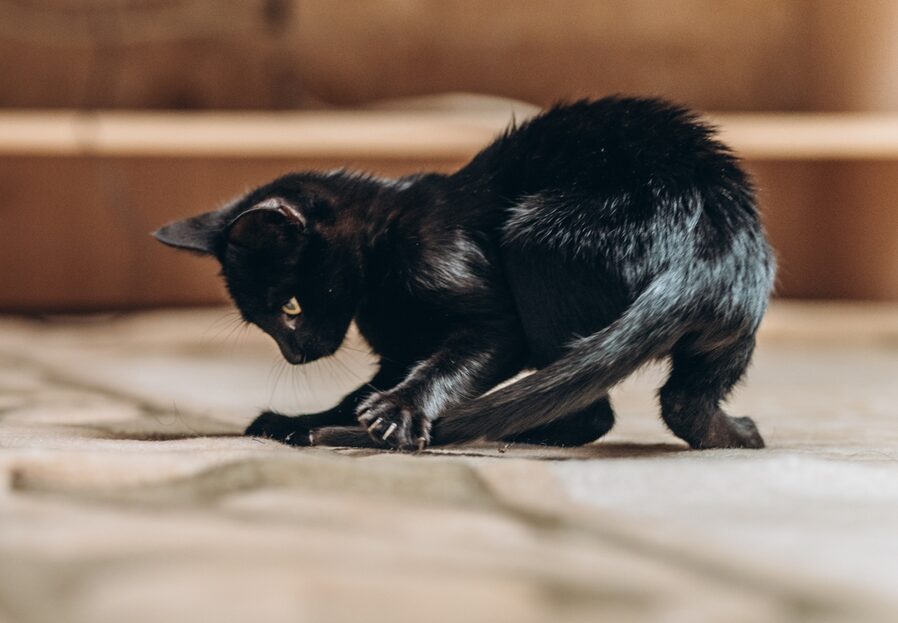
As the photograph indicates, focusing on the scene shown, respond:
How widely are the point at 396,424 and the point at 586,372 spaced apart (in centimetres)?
19

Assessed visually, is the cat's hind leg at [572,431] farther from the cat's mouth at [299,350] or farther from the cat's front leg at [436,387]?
the cat's mouth at [299,350]

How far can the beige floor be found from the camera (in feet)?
1.65

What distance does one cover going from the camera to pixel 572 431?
3.60 feet

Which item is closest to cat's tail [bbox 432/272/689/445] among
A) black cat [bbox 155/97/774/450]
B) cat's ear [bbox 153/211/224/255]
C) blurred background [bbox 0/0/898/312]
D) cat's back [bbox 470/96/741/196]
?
black cat [bbox 155/97/774/450]

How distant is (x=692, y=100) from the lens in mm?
2857

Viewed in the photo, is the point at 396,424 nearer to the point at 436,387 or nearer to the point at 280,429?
the point at 436,387

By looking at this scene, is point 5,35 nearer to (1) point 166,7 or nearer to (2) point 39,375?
(1) point 166,7

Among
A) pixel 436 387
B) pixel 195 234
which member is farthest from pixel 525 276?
pixel 195 234

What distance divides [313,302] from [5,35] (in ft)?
6.97

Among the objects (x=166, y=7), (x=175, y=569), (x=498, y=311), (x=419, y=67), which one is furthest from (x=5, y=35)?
(x=175, y=569)

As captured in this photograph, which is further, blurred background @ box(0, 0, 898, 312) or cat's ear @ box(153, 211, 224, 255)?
blurred background @ box(0, 0, 898, 312)

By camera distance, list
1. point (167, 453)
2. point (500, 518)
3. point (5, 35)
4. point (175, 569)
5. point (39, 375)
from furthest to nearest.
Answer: point (5, 35) → point (39, 375) → point (167, 453) → point (500, 518) → point (175, 569)

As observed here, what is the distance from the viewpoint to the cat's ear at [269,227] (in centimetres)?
106

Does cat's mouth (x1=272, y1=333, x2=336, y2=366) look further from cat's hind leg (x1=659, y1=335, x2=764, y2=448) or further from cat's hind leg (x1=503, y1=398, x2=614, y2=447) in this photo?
cat's hind leg (x1=659, y1=335, x2=764, y2=448)
